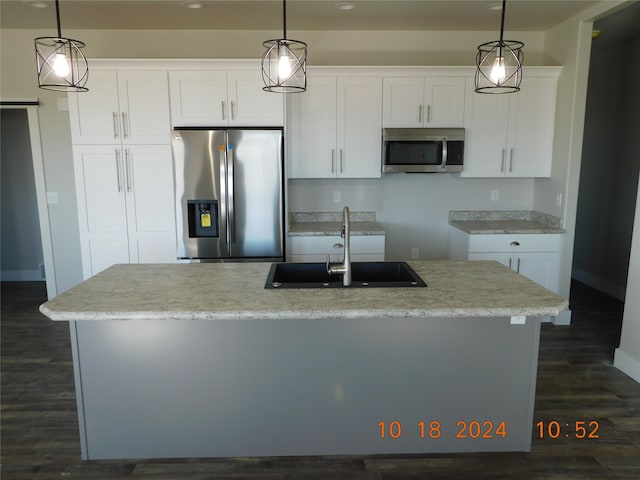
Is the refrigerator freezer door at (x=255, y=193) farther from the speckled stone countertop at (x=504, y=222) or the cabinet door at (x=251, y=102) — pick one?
the speckled stone countertop at (x=504, y=222)

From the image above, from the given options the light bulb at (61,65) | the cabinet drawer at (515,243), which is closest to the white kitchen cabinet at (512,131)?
the cabinet drawer at (515,243)

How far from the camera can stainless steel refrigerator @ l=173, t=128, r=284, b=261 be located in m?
3.74

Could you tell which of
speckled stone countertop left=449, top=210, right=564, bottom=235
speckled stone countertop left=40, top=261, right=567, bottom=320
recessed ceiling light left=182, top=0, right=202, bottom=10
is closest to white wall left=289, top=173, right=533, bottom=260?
speckled stone countertop left=449, top=210, right=564, bottom=235

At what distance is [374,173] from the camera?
13.8ft

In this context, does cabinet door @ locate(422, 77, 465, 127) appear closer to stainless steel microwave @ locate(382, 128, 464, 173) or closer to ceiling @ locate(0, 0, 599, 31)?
stainless steel microwave @ locate(382, 128, 464, 173)

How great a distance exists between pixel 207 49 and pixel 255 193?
1525mm

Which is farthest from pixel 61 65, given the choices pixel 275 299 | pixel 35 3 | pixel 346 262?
pixel 35 3

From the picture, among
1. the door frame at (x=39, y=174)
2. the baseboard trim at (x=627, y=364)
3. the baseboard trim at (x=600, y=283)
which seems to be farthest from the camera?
the baseboard trim at (x=600, y=283)

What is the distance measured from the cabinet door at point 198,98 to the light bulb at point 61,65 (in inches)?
63.7

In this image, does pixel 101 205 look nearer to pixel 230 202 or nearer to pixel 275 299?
pixel 230 202

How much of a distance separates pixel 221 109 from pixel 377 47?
5.27 feet

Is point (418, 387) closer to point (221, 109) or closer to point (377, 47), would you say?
point (221, 109)

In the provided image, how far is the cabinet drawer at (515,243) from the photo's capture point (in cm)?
396

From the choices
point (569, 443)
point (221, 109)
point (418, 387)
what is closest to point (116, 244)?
point (221, 109)
